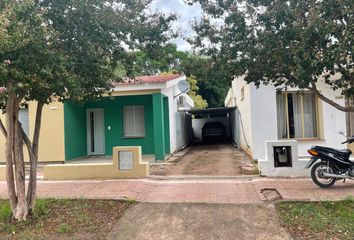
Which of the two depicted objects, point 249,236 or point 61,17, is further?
point 61,17

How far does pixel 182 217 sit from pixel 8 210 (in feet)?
11.3

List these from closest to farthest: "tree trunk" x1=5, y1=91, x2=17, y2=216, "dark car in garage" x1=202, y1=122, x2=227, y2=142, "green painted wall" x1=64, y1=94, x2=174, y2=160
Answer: "tree trunk" x1=5, y1=91, x2=17, y2=216, "green painted wall" x1=64, y1=94, x2=174, y2=160, "dark car in garage" x1=202, y1=122, x2=227, y2=142

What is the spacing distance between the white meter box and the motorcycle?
5.05 meters

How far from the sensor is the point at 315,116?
46.6ft

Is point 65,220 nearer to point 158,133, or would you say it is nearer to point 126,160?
point 126,160

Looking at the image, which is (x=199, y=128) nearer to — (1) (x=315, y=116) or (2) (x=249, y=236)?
(1) (x=315, y=116)

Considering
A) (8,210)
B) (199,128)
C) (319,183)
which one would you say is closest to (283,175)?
(319,183)

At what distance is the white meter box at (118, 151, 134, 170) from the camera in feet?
35.8

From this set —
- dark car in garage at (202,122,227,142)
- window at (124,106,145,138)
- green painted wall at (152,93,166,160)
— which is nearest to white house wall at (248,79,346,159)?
green painted wall at (152,93,166,160)

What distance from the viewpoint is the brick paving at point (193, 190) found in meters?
7.99

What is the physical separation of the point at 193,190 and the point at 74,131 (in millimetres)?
9054

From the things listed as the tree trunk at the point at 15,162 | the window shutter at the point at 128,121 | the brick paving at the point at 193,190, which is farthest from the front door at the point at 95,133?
the tree trunk at the point at 15,162

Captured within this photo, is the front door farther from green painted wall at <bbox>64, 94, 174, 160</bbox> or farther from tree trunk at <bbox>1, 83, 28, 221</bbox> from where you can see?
tree trunk at <bbox>1, 83, 28, 221</bbox>

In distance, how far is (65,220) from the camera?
696 centimetres
